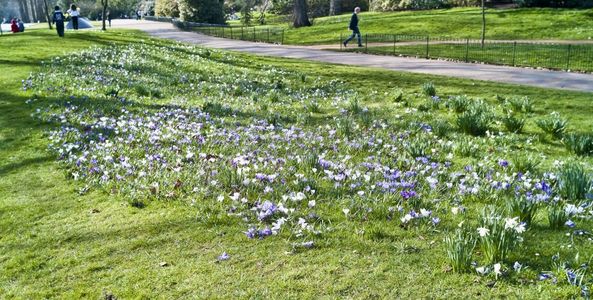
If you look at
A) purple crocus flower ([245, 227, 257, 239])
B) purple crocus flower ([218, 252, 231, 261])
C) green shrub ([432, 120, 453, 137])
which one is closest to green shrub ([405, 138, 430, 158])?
green shrub ([432, 120, 453, 137])

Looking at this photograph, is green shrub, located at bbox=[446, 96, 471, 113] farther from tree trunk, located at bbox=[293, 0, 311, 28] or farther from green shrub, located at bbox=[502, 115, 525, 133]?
tree trunk, located at bbox=[293, 0, 311, 28]

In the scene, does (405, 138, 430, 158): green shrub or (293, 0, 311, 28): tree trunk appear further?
(293, 0, 311, 28): tree trunk

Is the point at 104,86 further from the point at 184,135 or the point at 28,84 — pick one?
the point at 184,135

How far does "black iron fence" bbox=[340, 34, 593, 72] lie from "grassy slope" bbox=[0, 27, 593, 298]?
48.5ft

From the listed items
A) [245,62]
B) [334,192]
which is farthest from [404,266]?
[245,62]

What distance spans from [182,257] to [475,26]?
29.9 metres

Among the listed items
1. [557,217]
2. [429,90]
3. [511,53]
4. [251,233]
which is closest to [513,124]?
[429,90]

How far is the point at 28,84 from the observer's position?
11211 millimetres

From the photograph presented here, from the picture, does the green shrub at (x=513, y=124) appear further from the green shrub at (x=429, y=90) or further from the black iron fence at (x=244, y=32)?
the black iron fence at (x=244, y=32)

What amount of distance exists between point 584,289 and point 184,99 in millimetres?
8289

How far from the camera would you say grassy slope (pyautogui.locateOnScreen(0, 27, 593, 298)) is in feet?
11.9

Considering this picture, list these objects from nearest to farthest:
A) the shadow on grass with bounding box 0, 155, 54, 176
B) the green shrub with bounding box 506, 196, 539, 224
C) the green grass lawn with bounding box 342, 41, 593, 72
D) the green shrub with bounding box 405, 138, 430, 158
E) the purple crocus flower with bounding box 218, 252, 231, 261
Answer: the purple crocus flower with bounding box 218, 252, 231, 261, the green shrub with bounding box 506, 196, 539, 224, the green shrub with bounding box 405, 138, 430, 158, the shadow on grass with bounding box 0, 155, 54, 176, the green grass lawn with bounding box 342, 41, 593, 72

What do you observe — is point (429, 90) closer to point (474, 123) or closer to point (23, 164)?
point (474, 123)

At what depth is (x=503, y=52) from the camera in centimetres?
2038
